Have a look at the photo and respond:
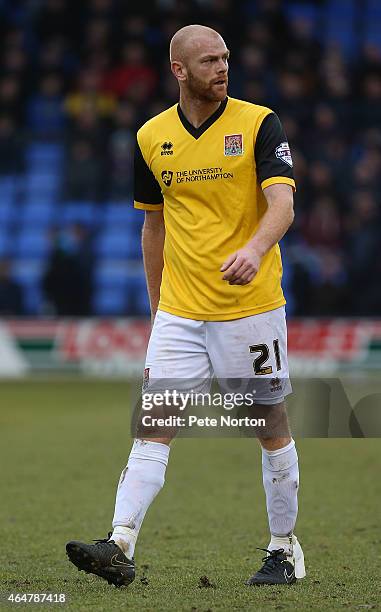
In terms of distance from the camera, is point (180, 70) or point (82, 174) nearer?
point (180, 70)

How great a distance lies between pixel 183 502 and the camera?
7.84m

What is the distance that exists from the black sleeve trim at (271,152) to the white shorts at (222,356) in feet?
1.88

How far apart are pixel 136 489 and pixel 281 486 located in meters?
0.65

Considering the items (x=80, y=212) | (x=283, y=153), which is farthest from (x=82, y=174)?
(x=283, y=153)

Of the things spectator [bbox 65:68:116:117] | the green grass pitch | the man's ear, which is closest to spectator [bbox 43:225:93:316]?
spectator [bbox 65:68:116:117]

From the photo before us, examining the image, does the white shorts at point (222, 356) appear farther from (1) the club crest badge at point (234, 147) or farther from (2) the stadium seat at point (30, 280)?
(2) the stadium seat at point (30, 280)

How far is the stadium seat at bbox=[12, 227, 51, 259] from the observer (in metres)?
19.2

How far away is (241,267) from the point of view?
4.70 meters

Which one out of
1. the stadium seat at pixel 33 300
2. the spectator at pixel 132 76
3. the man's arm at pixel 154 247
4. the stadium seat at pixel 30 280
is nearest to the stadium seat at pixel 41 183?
the stadium seat at pixel 30 280

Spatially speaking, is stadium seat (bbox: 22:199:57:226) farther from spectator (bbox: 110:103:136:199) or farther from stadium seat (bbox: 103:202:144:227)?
spectator (bbox: 110:103:136:199)

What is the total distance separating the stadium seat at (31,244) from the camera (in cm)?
1920

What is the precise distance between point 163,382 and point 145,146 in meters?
0.98

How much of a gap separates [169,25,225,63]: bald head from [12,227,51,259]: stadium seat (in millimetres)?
14083

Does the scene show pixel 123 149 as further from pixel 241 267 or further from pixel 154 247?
pixel 241 267
